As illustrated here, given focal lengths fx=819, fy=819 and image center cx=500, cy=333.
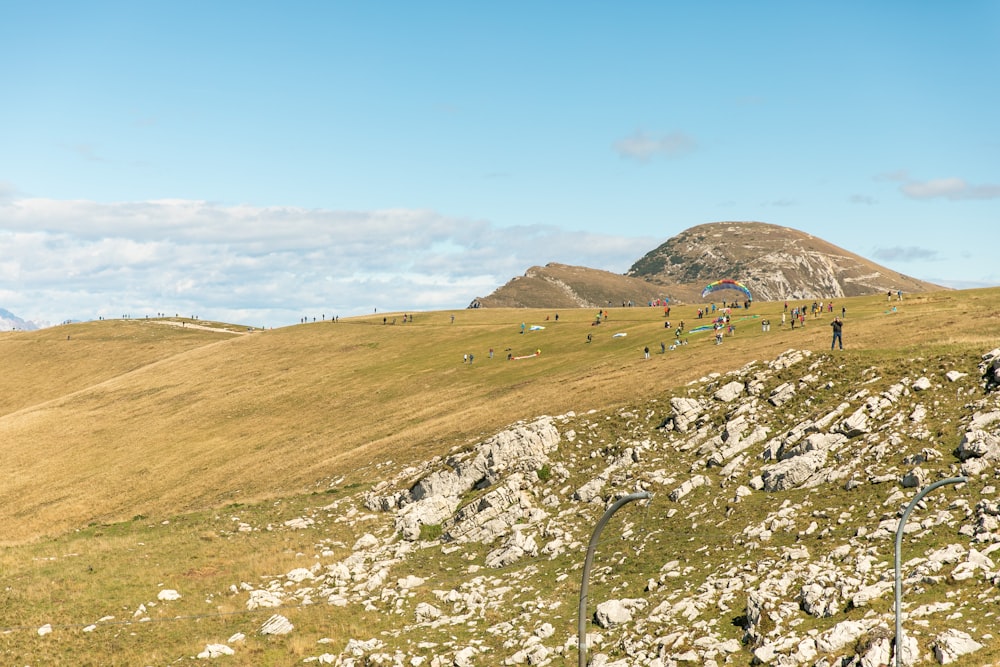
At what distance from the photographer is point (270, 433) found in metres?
83.3

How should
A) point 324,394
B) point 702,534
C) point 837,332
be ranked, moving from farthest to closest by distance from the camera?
point 324,394, point 837,332, point 702,534

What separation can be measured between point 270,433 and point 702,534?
55.1 meters

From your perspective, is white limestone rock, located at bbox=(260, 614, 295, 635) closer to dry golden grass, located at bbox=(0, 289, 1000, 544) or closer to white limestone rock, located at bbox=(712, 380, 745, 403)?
dry golden grass, located at bbox=(0, 289, 1000, 544)

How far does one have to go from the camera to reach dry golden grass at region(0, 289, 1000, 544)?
210ft

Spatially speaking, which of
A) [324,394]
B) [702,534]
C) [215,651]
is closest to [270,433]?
[324,394]

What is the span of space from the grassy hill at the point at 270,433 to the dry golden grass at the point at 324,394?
0.39 m

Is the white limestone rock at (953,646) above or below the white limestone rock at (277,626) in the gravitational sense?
above

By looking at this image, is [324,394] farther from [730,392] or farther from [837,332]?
[837,332]

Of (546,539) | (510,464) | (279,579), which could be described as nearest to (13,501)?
(279,579)

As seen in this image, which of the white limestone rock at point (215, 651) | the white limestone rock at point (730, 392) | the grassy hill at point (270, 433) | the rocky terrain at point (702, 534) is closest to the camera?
the rocky terrain at point (702, 534)

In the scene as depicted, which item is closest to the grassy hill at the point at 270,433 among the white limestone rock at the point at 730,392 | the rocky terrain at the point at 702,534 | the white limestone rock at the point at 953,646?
the rocky terrain at the point at 702,534

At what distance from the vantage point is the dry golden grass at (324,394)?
63969 millimetres

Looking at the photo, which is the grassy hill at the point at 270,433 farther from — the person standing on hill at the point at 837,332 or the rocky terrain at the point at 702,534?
the person standing on hill at the point at 837,332

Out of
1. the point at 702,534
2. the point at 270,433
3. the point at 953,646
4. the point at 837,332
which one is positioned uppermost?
the point at 837,332
